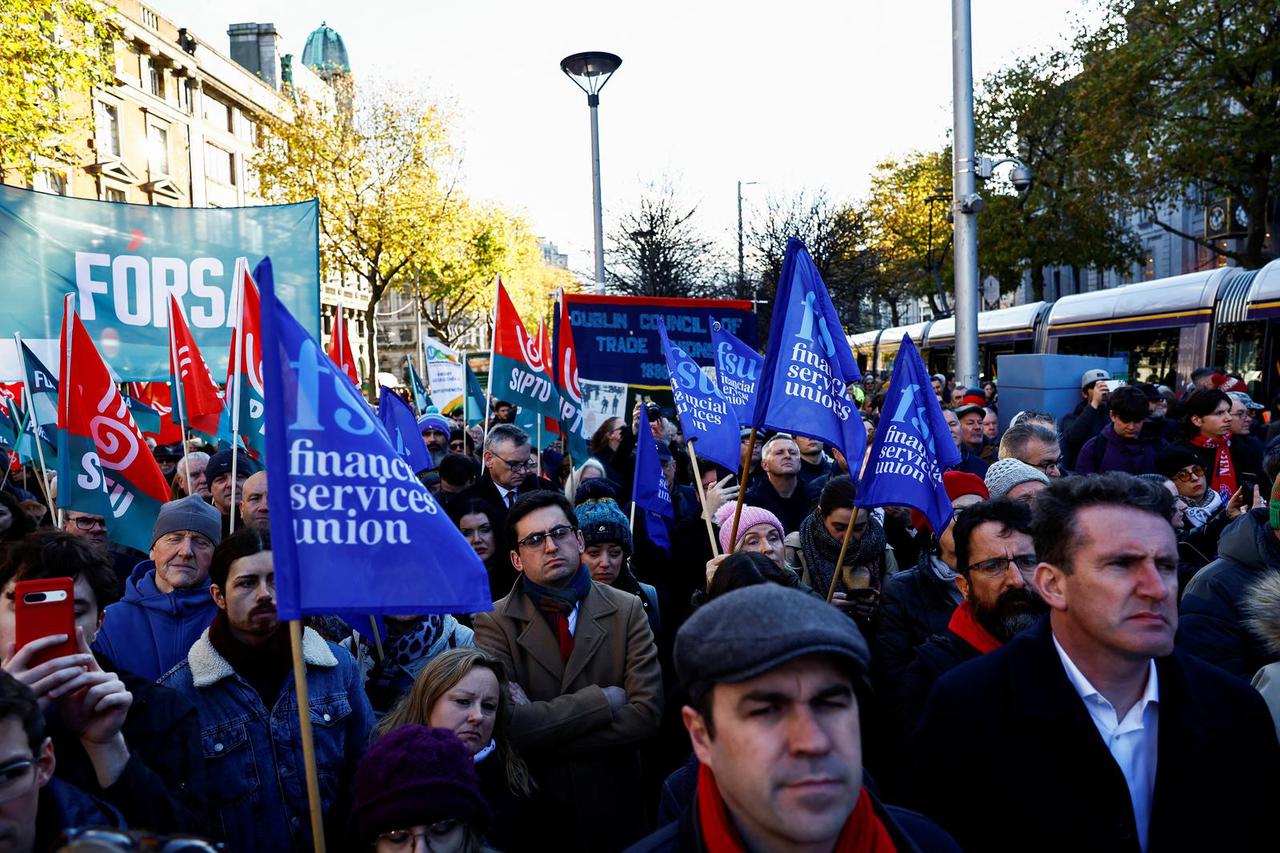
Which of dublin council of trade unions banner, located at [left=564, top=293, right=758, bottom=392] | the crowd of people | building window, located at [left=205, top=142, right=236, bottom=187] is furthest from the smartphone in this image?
building window, located at [left=205, top=142, right=236, bottom=187]

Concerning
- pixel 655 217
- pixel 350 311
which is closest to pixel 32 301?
pixel 655 217

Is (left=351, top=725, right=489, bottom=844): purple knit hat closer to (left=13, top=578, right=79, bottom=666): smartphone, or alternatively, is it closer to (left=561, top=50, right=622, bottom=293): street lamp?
(left=13, top=578, right=79, bottom=666): smartphone

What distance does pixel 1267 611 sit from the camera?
2.79 metres

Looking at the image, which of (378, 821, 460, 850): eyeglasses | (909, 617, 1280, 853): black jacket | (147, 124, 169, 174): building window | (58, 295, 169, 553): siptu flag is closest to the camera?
(909, 617, 1280, 853): black jacket

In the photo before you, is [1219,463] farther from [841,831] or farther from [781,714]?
[781,714]

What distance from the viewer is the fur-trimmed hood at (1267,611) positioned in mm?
2773

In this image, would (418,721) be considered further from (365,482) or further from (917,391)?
(917,391)

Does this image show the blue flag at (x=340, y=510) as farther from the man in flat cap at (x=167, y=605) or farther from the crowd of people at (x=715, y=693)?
the man in flat cap at (x=167, y=605)

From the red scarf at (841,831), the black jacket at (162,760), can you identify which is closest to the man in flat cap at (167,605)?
the black jacket at (162,760)

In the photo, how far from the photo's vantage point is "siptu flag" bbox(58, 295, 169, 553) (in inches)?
214

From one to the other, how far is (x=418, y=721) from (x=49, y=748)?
1.38 metres

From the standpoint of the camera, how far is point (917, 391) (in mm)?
4980

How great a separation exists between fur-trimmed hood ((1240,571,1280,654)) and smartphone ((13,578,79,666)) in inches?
118

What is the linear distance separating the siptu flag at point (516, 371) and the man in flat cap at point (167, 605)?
3.60 meters
